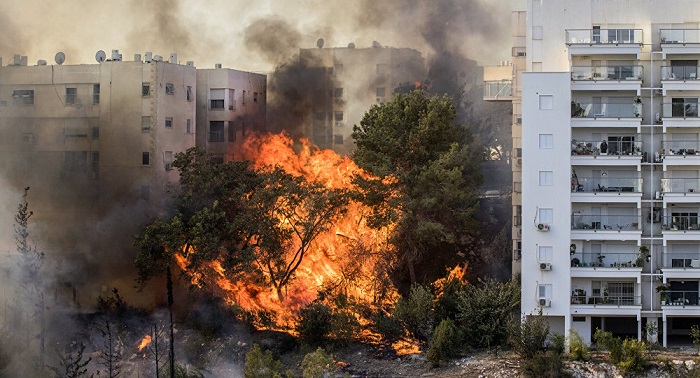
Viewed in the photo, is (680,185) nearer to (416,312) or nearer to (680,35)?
(680,35)

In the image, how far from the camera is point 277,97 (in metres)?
→ 101

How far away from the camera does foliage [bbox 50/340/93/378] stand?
68125mm

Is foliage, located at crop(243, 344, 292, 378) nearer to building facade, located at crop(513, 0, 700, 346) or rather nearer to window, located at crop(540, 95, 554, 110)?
building facade, located at crop(513, 0, 700, 346)

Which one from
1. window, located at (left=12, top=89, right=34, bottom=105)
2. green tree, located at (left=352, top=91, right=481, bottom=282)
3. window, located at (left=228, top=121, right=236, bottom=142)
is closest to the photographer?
green tree, located at (left=352, top=91, right=481, bottom=282)

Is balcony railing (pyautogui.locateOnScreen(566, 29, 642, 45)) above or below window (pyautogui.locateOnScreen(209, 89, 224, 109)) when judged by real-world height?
above

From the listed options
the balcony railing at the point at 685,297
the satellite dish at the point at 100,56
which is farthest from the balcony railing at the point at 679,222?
the satellite dish at the point at 100,56

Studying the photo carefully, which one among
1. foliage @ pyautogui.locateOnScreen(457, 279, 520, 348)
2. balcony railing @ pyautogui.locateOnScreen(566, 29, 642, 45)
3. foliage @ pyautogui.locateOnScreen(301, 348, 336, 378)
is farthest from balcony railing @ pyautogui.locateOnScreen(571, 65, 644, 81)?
foliage @ pyautogui.locateOnScreen(301, 348, 336, 378)

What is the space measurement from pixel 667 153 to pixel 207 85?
3187 centimetres

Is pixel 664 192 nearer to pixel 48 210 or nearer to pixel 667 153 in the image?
pixel 667 153

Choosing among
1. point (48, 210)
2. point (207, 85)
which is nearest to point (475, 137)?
point (207, 85)

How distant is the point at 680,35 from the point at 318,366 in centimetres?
2743


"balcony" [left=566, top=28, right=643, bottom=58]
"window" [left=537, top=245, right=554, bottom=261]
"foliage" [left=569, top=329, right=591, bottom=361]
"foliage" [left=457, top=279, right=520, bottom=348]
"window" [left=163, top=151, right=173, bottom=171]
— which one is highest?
"balcony" [left=566, top=28, right=643, bottom=58]

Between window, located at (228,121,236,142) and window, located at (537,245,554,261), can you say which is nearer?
window, located at (537,245,554,261)

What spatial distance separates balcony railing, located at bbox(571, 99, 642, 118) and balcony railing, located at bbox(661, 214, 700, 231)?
5681 millimetres
